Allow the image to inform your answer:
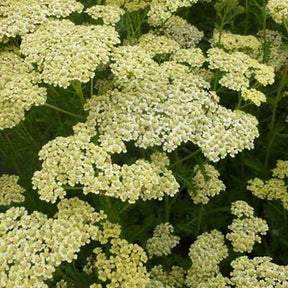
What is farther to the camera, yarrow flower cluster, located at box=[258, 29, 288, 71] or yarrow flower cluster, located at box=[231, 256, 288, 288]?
yarrow flower cluster, located at box=[258, 29, 288, 71]

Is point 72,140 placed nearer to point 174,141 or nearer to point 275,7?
point 174,141

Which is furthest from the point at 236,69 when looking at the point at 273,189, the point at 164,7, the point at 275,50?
the point at 275,50

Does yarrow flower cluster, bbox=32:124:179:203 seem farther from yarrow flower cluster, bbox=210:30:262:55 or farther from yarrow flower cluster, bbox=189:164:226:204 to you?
yarrow flower cluster, bbox=210:30:262:55

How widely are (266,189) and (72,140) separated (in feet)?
5.57

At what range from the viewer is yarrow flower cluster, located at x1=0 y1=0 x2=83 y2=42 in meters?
3.21

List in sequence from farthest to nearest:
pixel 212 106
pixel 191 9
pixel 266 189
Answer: pixel 191 9 → pixel 266 189 → pixel 212 106

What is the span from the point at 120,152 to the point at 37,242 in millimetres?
1003

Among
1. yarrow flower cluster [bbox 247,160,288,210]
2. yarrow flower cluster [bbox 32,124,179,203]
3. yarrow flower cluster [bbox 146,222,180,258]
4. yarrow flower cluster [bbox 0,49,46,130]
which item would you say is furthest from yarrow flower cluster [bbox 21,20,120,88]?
yarrow flower cluster [bbox 247,160,288,210]

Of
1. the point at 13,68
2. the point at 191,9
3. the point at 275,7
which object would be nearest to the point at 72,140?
the point at 13,68

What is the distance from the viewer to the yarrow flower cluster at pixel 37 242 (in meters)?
2.67

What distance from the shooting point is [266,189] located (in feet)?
12.6

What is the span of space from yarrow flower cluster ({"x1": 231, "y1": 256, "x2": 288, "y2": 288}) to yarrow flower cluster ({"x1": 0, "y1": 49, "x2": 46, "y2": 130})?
1.63 metres

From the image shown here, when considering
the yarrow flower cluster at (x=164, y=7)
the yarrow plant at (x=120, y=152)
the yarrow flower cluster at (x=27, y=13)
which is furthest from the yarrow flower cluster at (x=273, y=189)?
the yarrow flower cluster at (x=27, y=13)

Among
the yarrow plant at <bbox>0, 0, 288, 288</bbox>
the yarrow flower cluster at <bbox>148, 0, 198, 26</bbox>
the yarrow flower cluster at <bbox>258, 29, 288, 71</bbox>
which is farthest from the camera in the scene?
the yarrow flower cluster at <bbox>258, 29, 288, 71</bbox>
